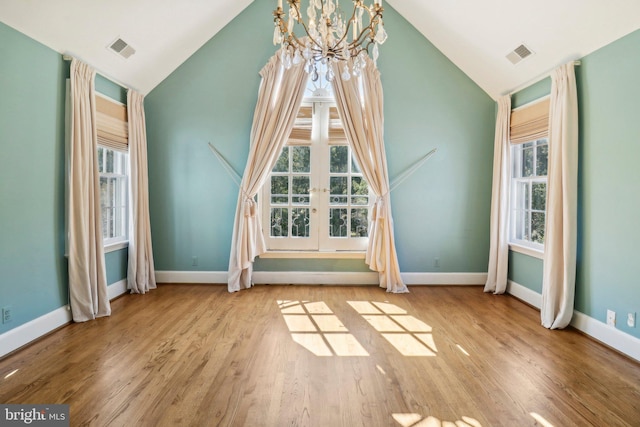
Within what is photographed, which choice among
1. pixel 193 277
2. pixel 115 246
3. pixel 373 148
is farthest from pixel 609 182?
pixel 115 246

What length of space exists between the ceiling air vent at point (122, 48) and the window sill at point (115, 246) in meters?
2.05

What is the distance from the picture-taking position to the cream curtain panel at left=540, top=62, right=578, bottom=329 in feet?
10.6

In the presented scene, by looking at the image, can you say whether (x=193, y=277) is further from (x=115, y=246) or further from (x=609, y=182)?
(x=609, y=182)

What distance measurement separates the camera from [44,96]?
3082 mm

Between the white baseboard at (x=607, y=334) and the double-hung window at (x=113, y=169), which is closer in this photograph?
the white baseboard at (x=607, y=334)

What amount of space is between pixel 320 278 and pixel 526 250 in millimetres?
2466

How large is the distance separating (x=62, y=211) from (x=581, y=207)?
15.5 ft

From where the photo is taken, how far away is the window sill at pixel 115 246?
4.00 meters

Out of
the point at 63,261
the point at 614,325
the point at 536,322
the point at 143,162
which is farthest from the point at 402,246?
the point at 63,261

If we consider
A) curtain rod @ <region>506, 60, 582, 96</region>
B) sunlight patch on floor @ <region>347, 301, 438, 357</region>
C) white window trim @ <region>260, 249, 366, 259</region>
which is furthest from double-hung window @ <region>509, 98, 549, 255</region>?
white window trim @ <region>260, 249, 366, 259</region>

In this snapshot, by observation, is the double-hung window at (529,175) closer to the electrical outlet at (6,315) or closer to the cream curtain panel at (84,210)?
the cream curtain panel at (84,210)

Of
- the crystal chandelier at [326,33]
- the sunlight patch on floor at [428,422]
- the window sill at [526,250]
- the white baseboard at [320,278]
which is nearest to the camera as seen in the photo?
the sunlight patch on floor at [428,422]

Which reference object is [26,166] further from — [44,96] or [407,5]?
[407,5]

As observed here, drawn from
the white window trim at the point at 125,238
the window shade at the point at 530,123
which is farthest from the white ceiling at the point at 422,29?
the white window trim at the point at 125,238
